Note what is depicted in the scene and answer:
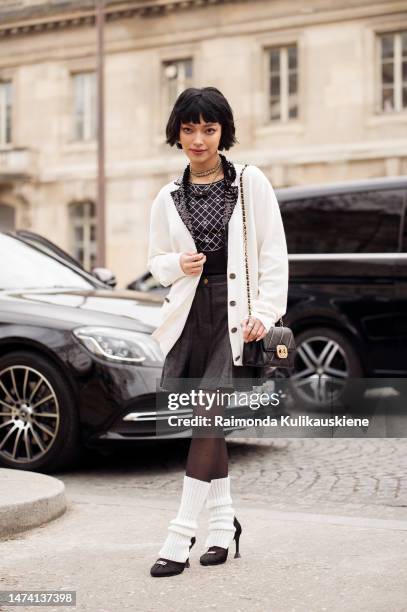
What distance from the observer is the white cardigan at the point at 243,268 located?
4.02 metres

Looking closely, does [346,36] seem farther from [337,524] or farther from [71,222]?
[337,524]

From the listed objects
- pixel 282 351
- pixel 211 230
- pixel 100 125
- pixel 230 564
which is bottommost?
pixel 230 564

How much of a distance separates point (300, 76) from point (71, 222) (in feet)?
25.4

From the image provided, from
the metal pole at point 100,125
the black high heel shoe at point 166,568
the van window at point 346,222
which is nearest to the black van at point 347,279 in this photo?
the van window at point 346,222

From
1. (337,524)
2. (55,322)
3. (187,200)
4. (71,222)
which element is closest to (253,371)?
(187,200)

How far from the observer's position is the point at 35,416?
20.9 ft

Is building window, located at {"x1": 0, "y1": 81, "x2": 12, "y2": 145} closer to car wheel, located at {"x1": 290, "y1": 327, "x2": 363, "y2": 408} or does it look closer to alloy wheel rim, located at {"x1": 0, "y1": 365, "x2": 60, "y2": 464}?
car wheel, located at {"x1": 290, "y1": 327, "x2": 363, "y2": 408}

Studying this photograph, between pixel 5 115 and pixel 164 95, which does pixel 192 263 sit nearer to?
pixel 164 95

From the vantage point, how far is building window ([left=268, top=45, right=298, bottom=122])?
27438mm

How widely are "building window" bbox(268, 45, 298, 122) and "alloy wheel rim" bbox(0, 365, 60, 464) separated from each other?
71.4 feet

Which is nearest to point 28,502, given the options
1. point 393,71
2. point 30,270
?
point 30,270

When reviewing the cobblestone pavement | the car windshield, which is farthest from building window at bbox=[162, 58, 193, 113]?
the cobblestone pavement

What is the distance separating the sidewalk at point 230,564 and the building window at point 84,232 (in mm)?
25125

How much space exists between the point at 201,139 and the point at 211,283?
1.74 feet
